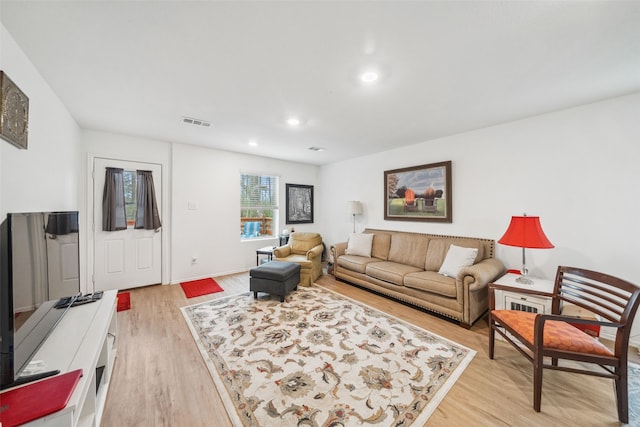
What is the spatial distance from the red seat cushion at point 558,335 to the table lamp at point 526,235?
2.19ft

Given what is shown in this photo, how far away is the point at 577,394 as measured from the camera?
1673 mm

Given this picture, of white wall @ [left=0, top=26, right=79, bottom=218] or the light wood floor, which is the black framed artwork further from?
white wall @ [left=0, top=26, right=79, bottom=218]

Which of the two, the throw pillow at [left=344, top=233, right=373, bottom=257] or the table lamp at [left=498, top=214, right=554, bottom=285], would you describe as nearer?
the table lamp at [left=498, top=214, right=554, bottom=285]

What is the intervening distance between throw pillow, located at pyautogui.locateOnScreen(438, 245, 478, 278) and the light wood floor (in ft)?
2.35

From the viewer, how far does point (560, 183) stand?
263 centimetres

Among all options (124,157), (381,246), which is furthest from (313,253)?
(124,157)

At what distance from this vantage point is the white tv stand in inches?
39.8

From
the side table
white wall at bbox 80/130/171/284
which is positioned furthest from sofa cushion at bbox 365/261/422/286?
white wall at bbox 80/130/171/284

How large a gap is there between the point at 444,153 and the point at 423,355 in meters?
2.87

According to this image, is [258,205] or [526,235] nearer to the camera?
[526,235]

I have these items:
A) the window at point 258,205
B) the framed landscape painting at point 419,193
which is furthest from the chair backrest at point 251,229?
the framed landscape painting at point 419,193

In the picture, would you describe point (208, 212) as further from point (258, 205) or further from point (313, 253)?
point (313, 253)

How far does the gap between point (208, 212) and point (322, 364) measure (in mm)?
3429

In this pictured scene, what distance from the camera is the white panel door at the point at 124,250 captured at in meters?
3.42
